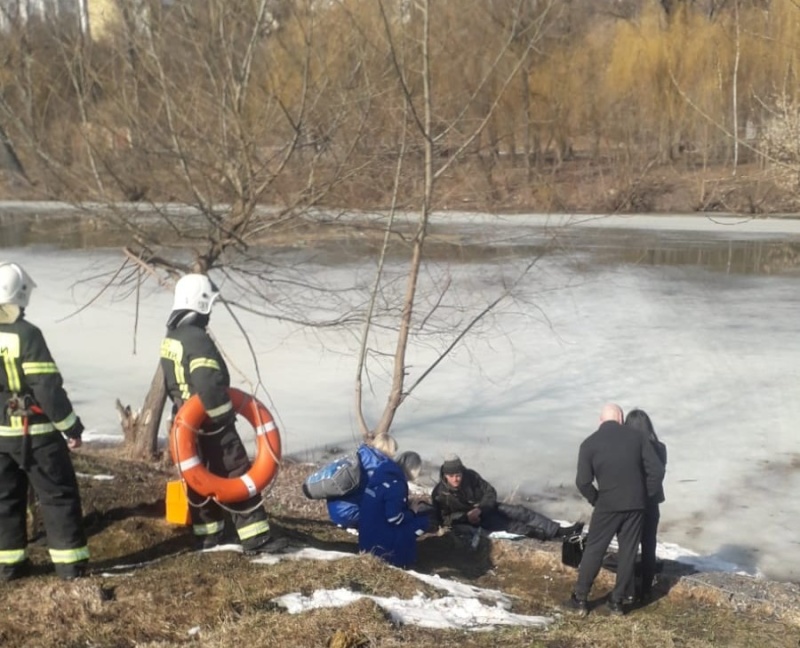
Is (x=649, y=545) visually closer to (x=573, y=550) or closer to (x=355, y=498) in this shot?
(x=573, y=550)

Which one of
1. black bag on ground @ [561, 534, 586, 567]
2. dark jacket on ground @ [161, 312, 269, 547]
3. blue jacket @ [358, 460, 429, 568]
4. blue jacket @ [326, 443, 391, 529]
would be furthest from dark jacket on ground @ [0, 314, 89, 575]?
black bag on ground @ [561, 534, 586, 567]

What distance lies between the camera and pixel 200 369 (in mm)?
4926

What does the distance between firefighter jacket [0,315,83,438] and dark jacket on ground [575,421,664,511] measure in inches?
104

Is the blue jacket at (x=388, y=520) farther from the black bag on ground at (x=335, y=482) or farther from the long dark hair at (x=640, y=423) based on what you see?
the long dark hair at (x=640, y=423)

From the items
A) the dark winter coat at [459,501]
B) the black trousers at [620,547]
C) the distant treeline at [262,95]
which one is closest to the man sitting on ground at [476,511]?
the dark winter coat at [459,501]

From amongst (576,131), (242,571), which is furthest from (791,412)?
(576,131)

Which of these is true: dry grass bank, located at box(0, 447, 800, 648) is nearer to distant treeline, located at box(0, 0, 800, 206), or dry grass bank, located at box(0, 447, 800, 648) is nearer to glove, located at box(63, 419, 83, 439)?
glove, located at box(63, 419, 83, 439)

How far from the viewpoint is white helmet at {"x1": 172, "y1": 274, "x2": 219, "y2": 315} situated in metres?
5.10

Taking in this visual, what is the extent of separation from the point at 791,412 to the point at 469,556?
5.25 metres

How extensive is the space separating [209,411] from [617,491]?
2191 mm

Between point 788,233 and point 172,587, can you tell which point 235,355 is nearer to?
point 172,587

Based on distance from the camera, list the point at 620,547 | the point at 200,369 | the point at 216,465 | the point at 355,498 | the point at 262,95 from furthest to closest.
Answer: the point at 262,95 → the point at 355,498 → the point at 620,547 → the point at 216,465 → the point at 200,369

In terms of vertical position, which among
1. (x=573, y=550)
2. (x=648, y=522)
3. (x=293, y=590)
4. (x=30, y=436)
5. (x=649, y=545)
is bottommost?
(x=573, y=550)

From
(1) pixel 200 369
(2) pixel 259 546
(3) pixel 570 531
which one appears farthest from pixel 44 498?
(3) pixel 570 531
